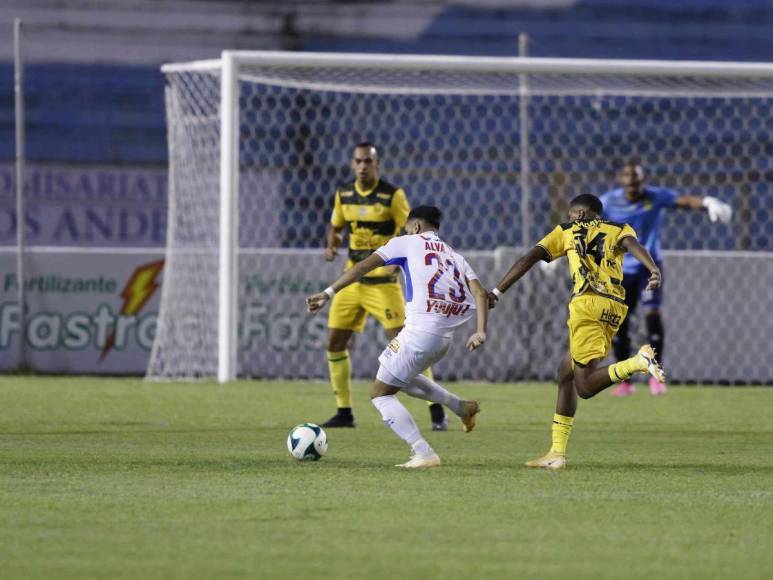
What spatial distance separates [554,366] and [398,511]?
9.98 meters

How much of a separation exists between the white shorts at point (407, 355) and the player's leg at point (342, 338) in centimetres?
280

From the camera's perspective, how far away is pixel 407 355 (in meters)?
8.62

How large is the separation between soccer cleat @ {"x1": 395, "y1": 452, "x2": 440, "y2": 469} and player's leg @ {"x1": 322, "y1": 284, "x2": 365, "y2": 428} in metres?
3.03

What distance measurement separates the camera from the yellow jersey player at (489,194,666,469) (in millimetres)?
8625

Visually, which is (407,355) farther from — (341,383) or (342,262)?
(342,262)

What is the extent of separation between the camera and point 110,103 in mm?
22234

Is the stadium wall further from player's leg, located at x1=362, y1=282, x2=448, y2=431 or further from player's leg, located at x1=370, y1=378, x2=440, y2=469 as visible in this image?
player's leg, located at x1=370, y1=378, x2=440, y2=469

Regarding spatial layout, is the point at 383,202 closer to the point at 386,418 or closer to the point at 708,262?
the point at 386,418

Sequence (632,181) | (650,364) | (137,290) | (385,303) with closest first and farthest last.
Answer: (650,364), (385,303), (632,181), (137,290)

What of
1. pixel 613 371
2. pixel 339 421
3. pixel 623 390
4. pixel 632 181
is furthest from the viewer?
pixel 623 390

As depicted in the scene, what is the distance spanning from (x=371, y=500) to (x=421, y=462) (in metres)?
1.41

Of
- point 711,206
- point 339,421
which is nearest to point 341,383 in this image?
point 339,421

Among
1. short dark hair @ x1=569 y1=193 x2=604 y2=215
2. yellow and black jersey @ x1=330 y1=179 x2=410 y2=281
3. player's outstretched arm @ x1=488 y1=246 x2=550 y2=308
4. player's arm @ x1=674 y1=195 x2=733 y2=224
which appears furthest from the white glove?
player's outstretched arm @ x1=488 y1=246 x2=550 y2=308

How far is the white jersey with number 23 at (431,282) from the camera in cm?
864
